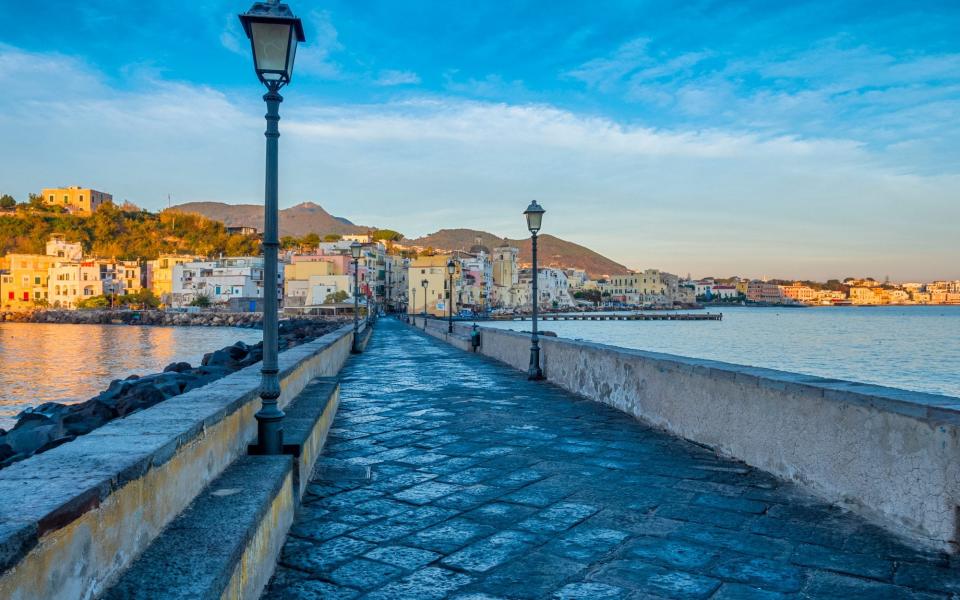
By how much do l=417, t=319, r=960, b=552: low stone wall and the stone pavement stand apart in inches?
6.2

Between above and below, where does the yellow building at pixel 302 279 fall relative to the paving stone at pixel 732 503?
above

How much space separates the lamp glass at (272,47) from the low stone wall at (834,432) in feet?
13.9

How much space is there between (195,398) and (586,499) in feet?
8.68

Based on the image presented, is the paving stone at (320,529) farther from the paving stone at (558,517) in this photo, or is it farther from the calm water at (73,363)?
the calm water at (73,363)

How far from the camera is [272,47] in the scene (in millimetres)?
4590

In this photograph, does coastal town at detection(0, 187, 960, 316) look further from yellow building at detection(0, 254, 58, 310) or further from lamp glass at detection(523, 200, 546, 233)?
lamp glass at detection(523, 200, 546, 233)

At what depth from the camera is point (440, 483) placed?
489 cm

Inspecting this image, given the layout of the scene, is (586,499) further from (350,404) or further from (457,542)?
(350,404)

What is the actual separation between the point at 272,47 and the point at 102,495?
137 inches

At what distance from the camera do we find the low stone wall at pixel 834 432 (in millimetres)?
3533

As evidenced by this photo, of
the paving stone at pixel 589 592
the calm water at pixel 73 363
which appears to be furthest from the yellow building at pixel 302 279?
the paving stone at pixel 589 592

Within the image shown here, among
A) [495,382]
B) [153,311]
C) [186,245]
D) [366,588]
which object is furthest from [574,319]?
[366,588]

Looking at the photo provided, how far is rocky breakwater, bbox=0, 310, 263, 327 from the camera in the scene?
295 ft

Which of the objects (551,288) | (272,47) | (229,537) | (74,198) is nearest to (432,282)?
(551,288)
